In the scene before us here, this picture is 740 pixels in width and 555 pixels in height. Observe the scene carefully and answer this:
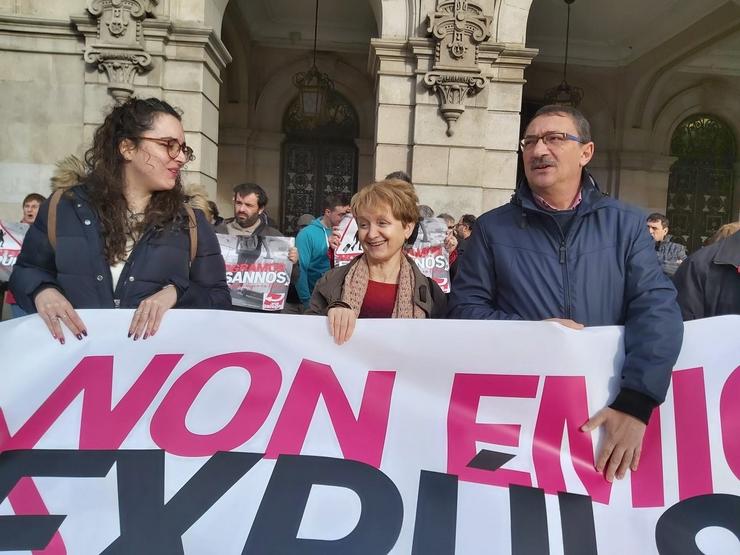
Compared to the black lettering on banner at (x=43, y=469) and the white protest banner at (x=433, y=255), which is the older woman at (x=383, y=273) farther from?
the white protest banner at (x=433, y=255)

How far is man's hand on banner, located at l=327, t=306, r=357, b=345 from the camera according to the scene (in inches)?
90.2

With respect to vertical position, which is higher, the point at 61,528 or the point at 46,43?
the point at 46,43

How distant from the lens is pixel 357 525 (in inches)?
75.7

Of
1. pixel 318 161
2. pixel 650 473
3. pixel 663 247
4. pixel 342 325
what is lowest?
pixel 650 473

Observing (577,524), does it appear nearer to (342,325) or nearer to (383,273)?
Answer: (342,325)

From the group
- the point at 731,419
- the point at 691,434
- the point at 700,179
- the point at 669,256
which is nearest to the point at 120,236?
the point at 691,434

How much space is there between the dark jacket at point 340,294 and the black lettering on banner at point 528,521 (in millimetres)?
849

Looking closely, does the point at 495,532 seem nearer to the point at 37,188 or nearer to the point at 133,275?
the point at 133,275

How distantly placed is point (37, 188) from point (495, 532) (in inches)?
326

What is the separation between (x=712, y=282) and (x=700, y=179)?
45.9ft

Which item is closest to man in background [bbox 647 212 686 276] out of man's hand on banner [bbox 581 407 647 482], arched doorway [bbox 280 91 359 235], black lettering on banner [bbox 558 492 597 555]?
man's hand on banner [bbox 581 407 647 482]

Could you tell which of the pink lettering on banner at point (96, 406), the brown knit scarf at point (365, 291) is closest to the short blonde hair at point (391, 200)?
the brown knit scarf at point (365, 291)

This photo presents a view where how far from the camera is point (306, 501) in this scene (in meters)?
1.98

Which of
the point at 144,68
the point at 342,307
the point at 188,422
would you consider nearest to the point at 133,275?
the point at 188,422
